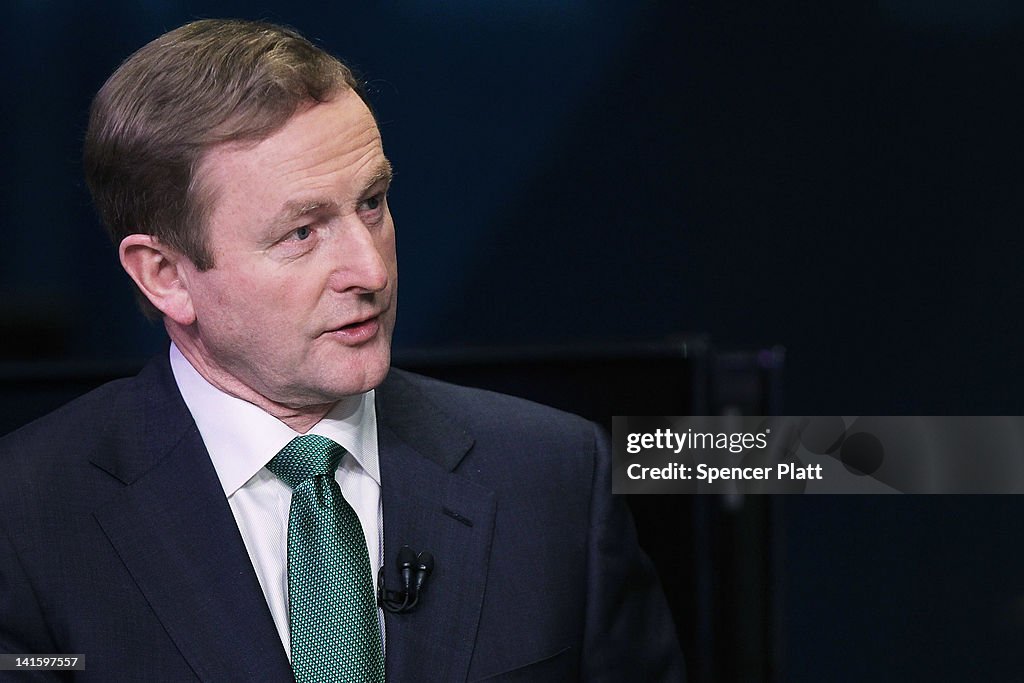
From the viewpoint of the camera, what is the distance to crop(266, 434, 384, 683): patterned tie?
171 cm

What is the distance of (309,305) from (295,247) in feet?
Answer: 0.25

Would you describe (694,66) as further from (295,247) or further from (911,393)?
(295,247)

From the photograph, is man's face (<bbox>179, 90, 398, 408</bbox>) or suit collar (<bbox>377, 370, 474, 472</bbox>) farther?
suit collar (<bbox>377, 370, 474, 472</bbox>)

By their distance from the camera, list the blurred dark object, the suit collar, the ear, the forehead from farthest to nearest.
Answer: the blurred dark object → the suit collar → the ear → the forehead


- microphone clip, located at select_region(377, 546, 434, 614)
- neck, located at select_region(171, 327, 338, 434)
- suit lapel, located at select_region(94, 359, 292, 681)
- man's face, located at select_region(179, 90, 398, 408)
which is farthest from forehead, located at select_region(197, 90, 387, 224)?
microphone clip, located at select_region(377, 546, 434, 614)

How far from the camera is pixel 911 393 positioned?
2.34 m

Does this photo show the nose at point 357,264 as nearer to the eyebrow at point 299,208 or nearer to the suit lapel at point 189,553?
the eyebrow at point 299,208

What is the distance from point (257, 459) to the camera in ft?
5.82

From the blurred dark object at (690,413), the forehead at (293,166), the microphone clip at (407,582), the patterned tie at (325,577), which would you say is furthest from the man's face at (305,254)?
the blurred dark object at (690,413)

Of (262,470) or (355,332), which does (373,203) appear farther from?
(262,470)

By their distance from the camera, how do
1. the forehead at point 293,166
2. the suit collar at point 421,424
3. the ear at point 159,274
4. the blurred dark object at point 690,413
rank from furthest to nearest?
1. the blurred dark object at point 690,413
2. the suit collar at point 421,424
3. the ear at point 159,274
4. the forehead at point 293,166

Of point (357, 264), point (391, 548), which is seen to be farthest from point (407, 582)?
point (357, 264)

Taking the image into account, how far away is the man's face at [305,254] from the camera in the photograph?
166 cm

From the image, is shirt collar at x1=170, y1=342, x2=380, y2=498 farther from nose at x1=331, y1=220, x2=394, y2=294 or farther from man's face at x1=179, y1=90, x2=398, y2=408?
nose at x1=331, y1=220, x2=394, y2=294
